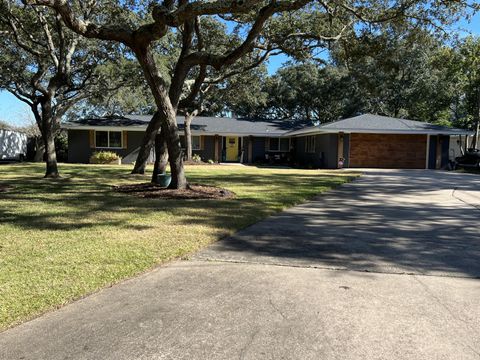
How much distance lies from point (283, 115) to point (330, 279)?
1671 inches

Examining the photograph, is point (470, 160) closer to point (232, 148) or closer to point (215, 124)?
point (232, 148)

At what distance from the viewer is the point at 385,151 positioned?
87.0ft

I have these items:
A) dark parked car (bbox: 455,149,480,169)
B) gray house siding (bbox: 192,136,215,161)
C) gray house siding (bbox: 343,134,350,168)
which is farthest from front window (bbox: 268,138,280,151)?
dark parked car (bbox: 455,149,480,169)

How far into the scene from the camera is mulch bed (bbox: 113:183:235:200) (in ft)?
37.1

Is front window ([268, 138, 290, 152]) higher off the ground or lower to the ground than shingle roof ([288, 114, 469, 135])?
lower

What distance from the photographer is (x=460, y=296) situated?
4.27 meters

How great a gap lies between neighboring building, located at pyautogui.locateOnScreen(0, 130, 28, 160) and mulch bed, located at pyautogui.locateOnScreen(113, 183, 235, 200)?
21.6m

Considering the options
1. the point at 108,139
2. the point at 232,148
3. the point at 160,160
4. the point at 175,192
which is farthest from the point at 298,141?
the point at 175,192

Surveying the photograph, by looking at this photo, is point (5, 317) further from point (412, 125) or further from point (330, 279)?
point (412, 125)

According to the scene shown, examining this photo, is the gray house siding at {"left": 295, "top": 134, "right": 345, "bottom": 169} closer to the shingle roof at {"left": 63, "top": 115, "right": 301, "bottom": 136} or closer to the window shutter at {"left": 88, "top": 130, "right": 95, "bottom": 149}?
the shingle roof at {"left": 63, "top": 115, "right": 301, "bottom": 136}

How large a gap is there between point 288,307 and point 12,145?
32.9 m

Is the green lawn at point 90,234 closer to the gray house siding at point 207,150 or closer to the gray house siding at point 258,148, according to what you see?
the gray house siding at point 207,150

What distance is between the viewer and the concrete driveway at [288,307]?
10.5ft

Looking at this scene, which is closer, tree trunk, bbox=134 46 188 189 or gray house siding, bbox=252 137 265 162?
tree trunk, bbox=134 46 188 189
